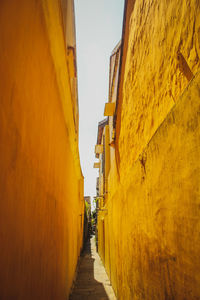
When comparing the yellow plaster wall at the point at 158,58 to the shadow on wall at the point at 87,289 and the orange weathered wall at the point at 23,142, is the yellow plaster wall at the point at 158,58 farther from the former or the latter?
the shadow on wall at the point at 87,289

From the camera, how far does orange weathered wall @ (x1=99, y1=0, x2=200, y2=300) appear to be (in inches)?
56.1

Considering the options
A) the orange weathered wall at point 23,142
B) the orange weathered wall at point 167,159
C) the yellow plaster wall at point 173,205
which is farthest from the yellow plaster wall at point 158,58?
the orange weathered wall at point 23,142

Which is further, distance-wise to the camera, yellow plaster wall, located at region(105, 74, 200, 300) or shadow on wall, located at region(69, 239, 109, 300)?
shadow on wall, located at region(69, 239, 109, 300)

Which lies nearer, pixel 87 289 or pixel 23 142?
pixel 23 142

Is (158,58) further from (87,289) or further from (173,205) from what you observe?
(87,289)

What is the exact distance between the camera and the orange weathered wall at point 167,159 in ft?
4.67

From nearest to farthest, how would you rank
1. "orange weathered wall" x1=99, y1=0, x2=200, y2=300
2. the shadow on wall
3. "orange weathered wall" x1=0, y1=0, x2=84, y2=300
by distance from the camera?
"orange weathered wall" x1=0, y1=0, x2=84, y2=300, "orange weathered wall" x1=99, y1=0, x2=200, y2=300, the shadow on wall

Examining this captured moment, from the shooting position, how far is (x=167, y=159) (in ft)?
6.08

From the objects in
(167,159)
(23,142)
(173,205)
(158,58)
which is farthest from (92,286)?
(158,58)

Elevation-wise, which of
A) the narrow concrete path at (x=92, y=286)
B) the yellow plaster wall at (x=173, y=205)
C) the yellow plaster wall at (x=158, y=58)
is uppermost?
the yellow plaster wall at (x=158, y=58)

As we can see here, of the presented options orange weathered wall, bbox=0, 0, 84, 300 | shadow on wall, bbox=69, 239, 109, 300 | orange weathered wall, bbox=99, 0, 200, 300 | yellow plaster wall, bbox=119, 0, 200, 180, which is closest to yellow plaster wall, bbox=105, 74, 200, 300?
orange weathered wall, bbox=99, 0, 200, 300

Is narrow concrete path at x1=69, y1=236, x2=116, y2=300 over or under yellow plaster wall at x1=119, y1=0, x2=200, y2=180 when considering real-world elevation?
under

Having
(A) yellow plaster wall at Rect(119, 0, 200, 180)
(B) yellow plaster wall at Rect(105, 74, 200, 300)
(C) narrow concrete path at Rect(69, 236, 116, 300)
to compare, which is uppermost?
(A) yellow plaster wall at Rect(119, 0, 200, 180)

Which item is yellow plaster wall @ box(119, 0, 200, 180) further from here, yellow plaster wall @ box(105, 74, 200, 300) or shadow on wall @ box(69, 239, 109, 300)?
Result: shadow on wall @ box(69, 239, 109, 300)
